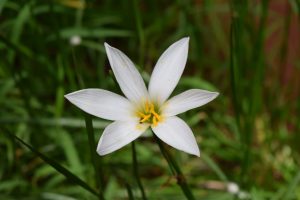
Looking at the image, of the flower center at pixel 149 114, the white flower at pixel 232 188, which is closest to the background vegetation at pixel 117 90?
the white flower at pixel 232 188

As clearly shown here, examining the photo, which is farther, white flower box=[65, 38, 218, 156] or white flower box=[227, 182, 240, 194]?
white flower box=[227, 182, 240, 194]

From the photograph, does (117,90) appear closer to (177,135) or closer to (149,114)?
(149,114)

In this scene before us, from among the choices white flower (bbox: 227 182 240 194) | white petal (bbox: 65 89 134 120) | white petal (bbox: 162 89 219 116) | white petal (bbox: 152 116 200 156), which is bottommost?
white flower (bbox: 227 182 240 194)

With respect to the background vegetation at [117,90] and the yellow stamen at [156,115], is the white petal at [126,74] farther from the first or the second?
the background vegetation at [117,90]

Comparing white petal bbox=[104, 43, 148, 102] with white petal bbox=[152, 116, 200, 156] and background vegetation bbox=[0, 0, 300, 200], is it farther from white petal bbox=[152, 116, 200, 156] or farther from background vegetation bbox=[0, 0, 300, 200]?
background vegetation bbox=[0, 0, 300, 200]

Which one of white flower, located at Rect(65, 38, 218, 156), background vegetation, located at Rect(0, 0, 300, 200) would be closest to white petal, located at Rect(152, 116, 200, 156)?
white flower, located at Rect(65, 38, 218, 156)

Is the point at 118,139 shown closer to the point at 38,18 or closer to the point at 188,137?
the point at 188,137

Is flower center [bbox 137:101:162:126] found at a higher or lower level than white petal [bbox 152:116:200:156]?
higher

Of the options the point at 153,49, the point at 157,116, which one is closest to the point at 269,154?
the point at 153,49
